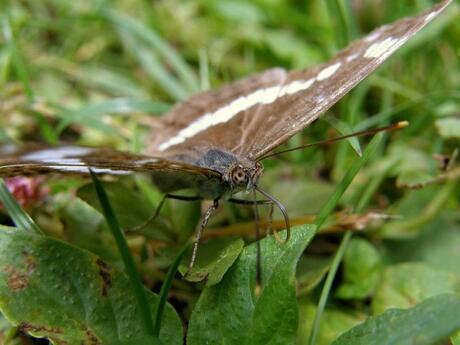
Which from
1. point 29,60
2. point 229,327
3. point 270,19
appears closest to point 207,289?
point 229,327

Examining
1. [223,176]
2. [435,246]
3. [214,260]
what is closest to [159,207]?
[223,176]

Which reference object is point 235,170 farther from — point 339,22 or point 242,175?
point 339,22

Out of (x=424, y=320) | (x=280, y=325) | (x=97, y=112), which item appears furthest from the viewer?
(x=97, y=112)

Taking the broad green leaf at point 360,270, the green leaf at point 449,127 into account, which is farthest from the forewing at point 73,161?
the green leaf at point 449,127

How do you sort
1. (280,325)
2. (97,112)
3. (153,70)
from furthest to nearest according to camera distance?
(153,70) < (97,112) < (280,325)

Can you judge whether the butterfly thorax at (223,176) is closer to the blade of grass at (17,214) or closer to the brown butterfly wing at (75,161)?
the brown butterfly wing at (75,161)

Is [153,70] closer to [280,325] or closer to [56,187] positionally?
[56,187]
